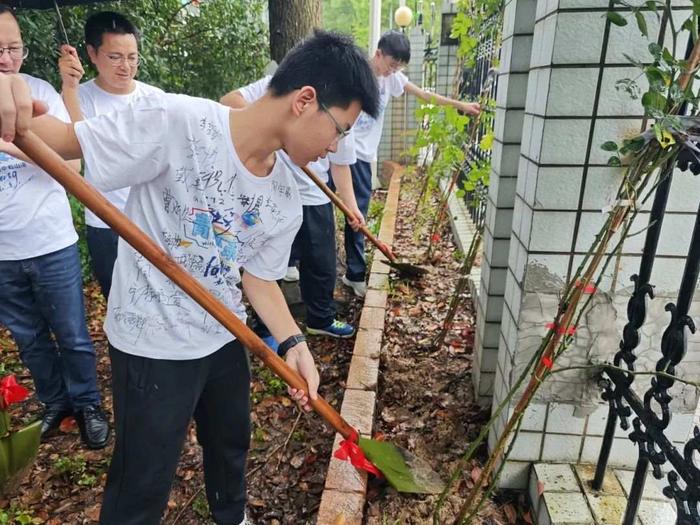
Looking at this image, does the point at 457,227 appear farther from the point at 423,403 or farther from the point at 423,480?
the point at 423,480

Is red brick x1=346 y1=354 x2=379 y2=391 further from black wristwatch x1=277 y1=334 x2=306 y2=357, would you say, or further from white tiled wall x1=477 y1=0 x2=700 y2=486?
black wristwatch x1=277 y1=334 x2=306 y2=357

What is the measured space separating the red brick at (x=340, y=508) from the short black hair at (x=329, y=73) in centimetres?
149

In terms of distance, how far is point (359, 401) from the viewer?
2.62 metres

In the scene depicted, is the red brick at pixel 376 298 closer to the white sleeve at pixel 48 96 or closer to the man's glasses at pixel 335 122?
the white sleeve at pixel 48 96

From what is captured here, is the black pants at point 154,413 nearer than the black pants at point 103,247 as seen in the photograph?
Yes

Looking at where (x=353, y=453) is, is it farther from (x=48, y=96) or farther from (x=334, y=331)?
(x=48, y=96)

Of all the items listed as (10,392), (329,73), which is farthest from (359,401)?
(329,73)

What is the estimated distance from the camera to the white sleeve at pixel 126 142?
1293mm

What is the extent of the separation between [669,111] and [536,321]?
0.83m

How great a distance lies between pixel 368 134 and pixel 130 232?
10.7 ft

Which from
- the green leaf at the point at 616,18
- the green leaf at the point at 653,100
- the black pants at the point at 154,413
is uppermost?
the green leaf at the point at 616,18

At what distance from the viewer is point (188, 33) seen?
526 centimetres
